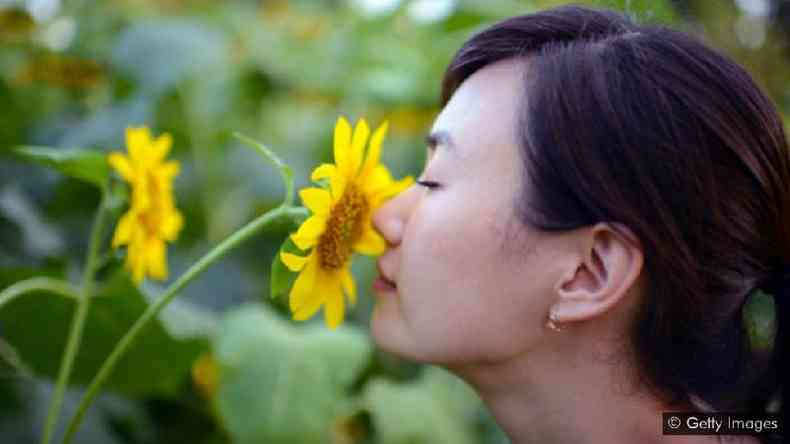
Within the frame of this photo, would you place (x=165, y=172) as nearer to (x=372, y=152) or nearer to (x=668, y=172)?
(x=372, y=152)

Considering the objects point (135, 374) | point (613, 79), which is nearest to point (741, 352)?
point (613, 79)

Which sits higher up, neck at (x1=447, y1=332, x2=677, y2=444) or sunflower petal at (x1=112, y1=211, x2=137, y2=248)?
sunflower petal at (x1=112, y1=211, x2=137, y2=248)

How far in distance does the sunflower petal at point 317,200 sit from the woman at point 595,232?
8 cm

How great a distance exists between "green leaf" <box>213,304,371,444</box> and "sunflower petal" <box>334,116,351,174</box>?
42 centimetres

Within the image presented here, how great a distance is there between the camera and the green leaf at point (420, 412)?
1.21 m

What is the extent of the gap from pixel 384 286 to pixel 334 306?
0.05 metres

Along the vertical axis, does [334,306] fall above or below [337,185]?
below

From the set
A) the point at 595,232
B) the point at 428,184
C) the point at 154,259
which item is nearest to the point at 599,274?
the point at 595,232

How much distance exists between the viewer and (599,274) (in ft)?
2.35

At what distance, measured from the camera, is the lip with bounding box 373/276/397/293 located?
0.80 metres

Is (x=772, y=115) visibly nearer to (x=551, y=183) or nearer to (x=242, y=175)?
(x=551, y=183)

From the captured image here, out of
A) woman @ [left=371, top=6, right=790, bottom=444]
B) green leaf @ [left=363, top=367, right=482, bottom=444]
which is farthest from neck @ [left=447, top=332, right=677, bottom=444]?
green leaf @ [left=363, top=367, right=482, bottom=444]

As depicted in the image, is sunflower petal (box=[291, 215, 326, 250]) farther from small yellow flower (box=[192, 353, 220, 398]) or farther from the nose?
small yellow flower (box=[192, 353, 220, 398])

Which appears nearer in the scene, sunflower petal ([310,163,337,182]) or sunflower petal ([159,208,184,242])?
sunflower petal ([310,163,337,182])
